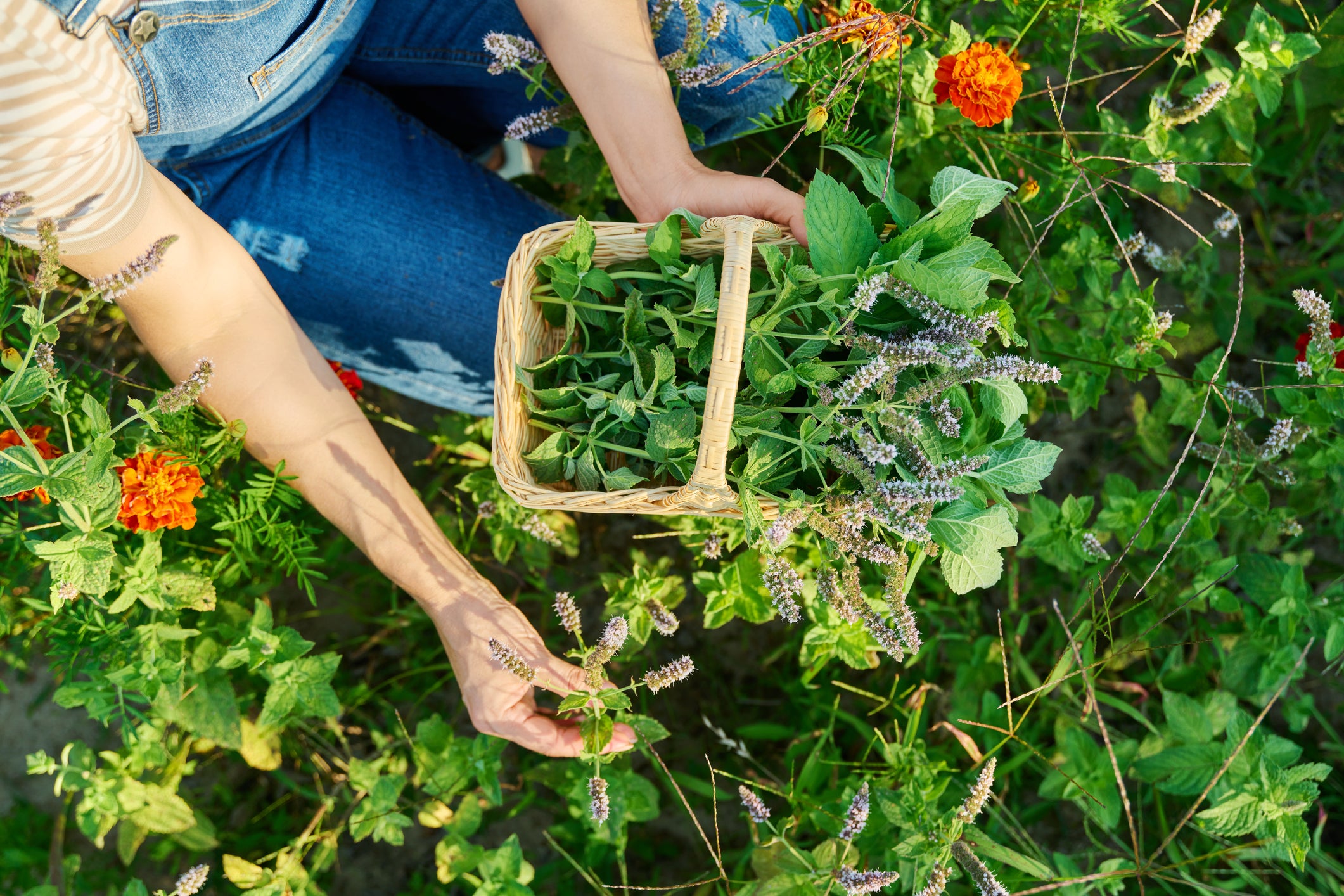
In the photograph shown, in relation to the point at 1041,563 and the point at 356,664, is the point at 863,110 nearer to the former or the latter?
the point at 1041,563

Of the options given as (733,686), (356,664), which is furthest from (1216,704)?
(356,664)

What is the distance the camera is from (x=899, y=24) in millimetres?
1046

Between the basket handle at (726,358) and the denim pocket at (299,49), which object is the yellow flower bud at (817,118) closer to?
the basket handle at (726,358)

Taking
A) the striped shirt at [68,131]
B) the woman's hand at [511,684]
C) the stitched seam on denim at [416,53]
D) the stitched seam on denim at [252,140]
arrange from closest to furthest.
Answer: the striped shirt at [68,131] → the woman's hand at [511,684] → the stitched seam on denim at [252,140] → the stitched seam on denim at [416,53]

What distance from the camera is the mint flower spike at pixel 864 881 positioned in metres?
1.02

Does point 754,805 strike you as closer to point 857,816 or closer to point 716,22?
point 857,816

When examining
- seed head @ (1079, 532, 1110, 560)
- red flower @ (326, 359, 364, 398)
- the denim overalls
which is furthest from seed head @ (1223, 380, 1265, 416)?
red flower @ (326, 359, 364, 398)

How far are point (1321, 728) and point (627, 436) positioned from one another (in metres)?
1.70

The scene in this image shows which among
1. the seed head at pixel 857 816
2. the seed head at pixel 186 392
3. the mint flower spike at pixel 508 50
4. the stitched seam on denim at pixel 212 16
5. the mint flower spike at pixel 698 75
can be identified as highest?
the stitched seam on denim at pixel 212 16

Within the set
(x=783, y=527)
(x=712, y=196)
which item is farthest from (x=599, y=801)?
(x=712, y=196)

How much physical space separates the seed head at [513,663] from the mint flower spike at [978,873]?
61cm

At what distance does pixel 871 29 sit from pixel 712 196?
290 millimetres

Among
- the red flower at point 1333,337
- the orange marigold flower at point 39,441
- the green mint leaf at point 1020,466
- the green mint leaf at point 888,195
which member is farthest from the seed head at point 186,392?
the red flower at point 1333,337

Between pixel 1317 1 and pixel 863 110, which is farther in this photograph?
pixel 1317 1
